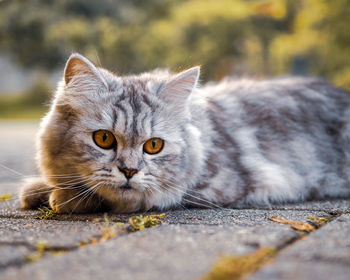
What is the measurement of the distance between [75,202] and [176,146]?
24.8 inches

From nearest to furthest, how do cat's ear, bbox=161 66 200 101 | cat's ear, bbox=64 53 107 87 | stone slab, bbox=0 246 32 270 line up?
stone slab, bbox=0 246 32 270 → cat's ear, bbox=64 53 107 87 → cat's ear, bbox=161 66 200 101

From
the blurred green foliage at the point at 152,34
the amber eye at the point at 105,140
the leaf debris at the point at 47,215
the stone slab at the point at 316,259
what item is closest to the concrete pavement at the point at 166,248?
the stone slab at the point at 316,259

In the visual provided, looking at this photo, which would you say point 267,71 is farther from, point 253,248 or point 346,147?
point 253,248

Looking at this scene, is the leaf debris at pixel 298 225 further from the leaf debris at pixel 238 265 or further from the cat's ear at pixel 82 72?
the cat's ear at pixel 82 72

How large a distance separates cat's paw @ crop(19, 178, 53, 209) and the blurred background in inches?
587

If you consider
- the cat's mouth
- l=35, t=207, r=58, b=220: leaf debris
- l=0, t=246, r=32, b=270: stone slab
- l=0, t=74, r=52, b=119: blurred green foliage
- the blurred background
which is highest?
the blurred background

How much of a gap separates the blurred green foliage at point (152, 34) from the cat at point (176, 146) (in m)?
14.1

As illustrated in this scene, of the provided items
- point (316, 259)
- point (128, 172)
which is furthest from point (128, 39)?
point (316, 259)

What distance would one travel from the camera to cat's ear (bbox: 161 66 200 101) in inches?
97.7

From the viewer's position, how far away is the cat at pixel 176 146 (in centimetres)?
224

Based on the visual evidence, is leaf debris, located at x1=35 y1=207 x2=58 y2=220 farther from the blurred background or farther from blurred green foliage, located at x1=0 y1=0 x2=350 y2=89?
the blurred background

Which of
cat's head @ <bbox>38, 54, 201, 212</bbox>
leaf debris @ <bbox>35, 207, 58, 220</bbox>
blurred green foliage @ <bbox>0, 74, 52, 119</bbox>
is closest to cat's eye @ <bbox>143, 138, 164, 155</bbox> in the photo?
cat's head @ <bbox>38, 54, 201, 212</bbox>

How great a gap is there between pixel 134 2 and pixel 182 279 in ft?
69.5

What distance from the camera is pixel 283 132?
3076 mm
